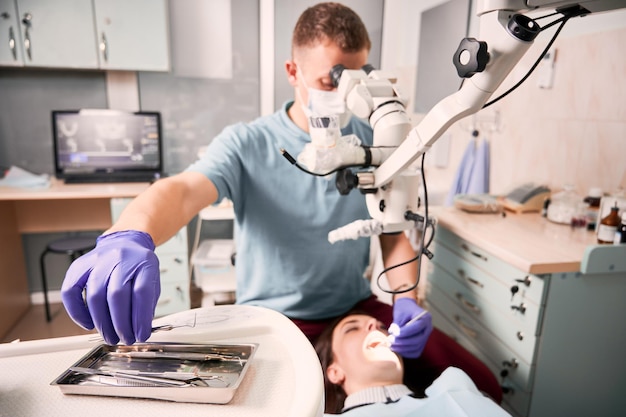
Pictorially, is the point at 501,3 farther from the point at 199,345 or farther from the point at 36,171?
the point at 36,171

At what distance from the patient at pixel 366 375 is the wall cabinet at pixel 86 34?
2257 millimetres

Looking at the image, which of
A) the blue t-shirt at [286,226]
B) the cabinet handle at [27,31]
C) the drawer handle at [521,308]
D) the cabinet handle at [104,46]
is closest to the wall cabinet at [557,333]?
the drawer handle at [521,308]

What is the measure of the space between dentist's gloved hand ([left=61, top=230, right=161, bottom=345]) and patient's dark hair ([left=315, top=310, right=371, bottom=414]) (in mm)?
767

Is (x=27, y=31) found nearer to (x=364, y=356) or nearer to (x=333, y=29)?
(x=333, y=29)

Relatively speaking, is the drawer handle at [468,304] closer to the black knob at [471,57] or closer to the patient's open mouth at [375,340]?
the patient's open mouth at [375,340]

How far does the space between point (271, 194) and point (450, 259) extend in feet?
2.80

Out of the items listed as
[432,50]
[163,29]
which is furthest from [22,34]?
[432,50]

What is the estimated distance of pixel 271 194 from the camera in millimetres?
1428

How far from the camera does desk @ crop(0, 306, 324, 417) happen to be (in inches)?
22.4

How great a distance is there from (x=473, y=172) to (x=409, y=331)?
4.74 ft

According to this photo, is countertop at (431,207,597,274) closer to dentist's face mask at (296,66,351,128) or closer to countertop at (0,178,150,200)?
dentist's face mask at (296,66,351,128)

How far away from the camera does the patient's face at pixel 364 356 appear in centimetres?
128

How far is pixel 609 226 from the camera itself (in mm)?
1449

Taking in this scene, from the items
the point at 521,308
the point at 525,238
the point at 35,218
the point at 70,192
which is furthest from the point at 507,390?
the point at 35,218
